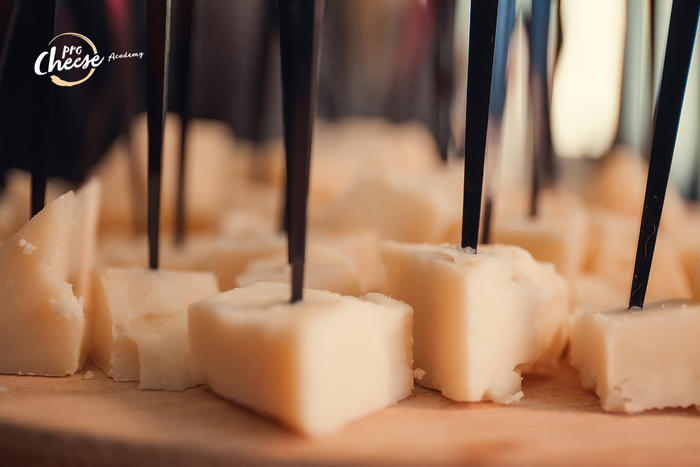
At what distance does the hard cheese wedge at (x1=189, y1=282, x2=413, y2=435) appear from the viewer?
0.45 meters

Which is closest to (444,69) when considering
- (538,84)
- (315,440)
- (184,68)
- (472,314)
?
(538,84)

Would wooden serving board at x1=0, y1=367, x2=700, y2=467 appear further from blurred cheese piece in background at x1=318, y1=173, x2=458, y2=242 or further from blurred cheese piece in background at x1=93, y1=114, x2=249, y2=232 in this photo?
blurred cheese piece in background at x1=93, y1=114, x2=249, y2=232

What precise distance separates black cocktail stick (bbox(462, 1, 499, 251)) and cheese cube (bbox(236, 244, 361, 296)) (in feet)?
0.48

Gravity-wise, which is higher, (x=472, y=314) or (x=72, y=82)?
(x=72, y=82)

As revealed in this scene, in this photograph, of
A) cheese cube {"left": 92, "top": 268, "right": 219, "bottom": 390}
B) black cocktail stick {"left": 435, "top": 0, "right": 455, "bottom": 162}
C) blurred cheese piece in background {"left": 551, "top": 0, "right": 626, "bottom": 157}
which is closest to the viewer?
cheese cube {"left": 92, "top": 268, "right": 219, "bottom": 390}

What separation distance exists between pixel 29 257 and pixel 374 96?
2027 mm

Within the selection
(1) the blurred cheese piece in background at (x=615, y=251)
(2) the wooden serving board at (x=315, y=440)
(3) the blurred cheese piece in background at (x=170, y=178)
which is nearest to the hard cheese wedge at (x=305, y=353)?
(2) the wooden serving board at (x=315, y=440)

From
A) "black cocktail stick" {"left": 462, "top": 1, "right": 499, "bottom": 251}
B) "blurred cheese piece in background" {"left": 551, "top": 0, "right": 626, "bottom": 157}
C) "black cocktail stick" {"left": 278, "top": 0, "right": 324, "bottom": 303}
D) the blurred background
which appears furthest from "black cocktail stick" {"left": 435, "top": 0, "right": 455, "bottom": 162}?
"black cocktail stick" {"left": 278, "top": 0, "right": 324, "bottom": 303}

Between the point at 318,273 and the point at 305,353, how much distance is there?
247mm

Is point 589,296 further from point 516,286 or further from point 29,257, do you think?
point 29,257

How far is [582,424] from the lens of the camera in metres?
0.51

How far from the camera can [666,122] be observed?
21.4 inches

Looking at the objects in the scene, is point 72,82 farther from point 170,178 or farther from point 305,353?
point 170,178

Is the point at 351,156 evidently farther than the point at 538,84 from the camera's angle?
Yes
